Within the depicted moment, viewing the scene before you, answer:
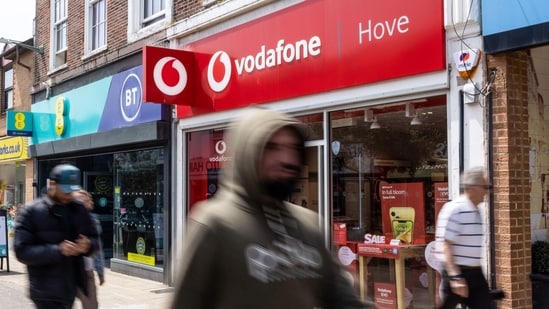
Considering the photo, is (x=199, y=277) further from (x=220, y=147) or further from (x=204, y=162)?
(x=204, y=162)

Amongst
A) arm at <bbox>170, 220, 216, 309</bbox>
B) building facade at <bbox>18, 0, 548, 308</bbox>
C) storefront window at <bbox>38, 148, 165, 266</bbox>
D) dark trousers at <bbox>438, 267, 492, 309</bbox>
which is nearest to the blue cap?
building facade at <bbox>18, 0, 548, 308</bbox>

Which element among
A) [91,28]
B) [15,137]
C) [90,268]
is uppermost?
[91,28]

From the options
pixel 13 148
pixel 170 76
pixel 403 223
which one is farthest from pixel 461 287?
pixel 13 148

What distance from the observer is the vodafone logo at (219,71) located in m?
9.68

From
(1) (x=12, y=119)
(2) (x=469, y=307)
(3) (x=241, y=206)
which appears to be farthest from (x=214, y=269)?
(1) (x=12, y=119)

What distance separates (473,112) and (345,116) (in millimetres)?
2059

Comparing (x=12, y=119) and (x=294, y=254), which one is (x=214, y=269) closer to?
(x=294, y=254)

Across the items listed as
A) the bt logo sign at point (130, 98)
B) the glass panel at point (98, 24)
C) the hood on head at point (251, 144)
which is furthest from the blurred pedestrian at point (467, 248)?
the glass panel at point (98, 24)

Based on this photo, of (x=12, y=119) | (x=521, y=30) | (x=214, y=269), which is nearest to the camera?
(x=214, y=269)

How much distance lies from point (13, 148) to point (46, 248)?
15.7 m

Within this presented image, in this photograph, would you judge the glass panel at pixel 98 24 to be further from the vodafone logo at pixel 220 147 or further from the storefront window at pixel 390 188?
the storefront window at pixel 390 188

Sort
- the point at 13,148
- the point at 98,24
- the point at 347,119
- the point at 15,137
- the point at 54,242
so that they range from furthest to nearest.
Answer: the point at 13,148, the point at 15,137, the point at 98,24, the point at 347,119, the point at 54,242

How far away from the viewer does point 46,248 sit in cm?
441

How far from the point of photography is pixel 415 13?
6676mm
